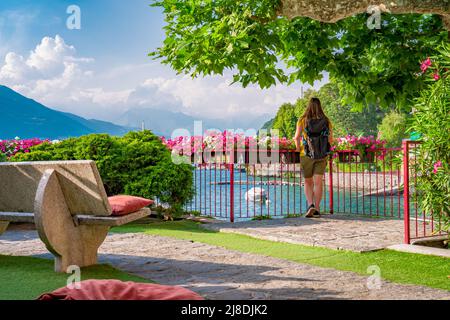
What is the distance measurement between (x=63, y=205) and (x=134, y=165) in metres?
4.90

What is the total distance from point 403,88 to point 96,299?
8969 mm

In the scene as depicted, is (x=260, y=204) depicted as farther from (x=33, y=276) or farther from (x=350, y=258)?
(x=33, y=276)

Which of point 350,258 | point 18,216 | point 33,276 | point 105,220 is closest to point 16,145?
Answer: point 18,216

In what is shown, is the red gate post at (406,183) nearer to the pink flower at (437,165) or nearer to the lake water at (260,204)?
the lake water at (260,204)

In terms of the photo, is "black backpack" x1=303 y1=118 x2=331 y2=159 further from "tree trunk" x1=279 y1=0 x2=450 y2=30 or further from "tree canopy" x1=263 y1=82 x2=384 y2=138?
"tree canopy" x1=263 y1=82 x2=384 y2=138

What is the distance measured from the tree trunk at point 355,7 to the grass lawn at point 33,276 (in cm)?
471

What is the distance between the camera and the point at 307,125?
1037cm

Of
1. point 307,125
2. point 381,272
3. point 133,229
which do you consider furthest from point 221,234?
point 381,272

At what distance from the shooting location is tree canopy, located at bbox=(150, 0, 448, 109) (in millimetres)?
8773

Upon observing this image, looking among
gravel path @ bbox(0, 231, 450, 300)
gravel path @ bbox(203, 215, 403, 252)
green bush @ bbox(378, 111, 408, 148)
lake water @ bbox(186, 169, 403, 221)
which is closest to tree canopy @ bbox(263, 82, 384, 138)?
green bush @ bbox(378, 111, 408, 148)

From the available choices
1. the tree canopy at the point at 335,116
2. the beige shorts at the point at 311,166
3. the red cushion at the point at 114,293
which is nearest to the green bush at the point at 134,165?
the beige shorts at the point at 311,166
